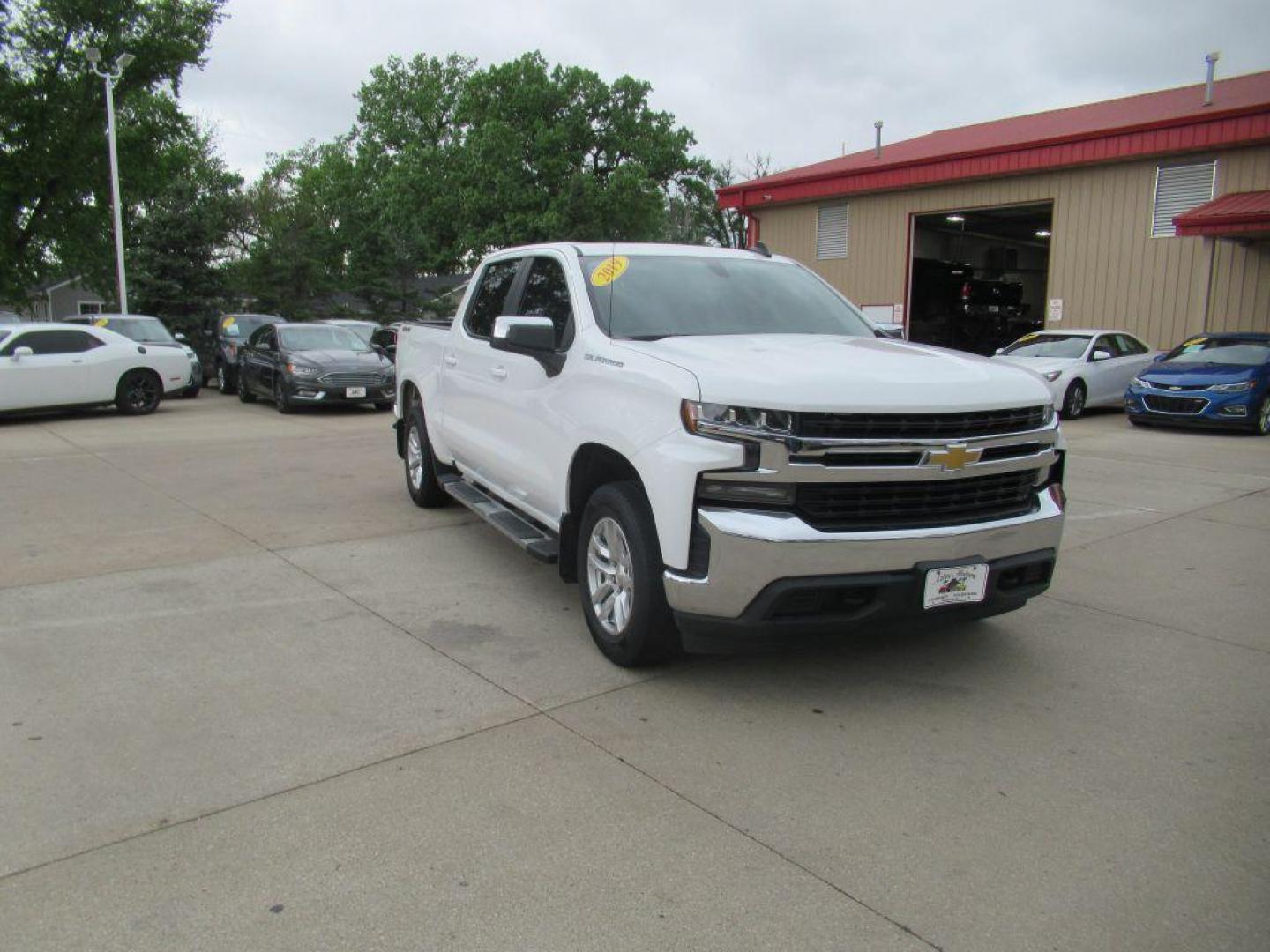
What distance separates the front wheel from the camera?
16.2m

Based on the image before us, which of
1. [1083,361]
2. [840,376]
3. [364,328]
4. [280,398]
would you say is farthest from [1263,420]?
[364,328]

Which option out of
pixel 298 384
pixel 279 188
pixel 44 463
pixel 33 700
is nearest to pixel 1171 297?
pixel 298 384

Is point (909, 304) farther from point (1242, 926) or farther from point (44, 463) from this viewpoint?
point (1242, 926)

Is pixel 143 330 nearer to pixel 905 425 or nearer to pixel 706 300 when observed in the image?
pixel 706 300

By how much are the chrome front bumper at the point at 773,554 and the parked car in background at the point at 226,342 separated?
1711 cm

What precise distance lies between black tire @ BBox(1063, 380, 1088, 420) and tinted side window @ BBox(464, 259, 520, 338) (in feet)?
40.3

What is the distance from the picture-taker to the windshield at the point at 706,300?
5.03 m

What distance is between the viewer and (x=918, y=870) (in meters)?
2.95

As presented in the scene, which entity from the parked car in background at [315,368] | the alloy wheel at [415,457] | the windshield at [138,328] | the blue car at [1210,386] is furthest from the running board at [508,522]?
the windshield at [138,328]

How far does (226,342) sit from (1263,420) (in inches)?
718

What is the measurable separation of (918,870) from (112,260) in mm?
37101

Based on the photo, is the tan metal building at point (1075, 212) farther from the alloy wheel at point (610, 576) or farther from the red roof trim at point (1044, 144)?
the alloy wheel at point (610, 576)

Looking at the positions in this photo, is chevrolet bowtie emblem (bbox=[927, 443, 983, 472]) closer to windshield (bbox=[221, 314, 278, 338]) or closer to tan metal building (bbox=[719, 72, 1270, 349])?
tan metal building (bbox=[719, 72, 1270, 349])

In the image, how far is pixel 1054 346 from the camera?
17.1m
